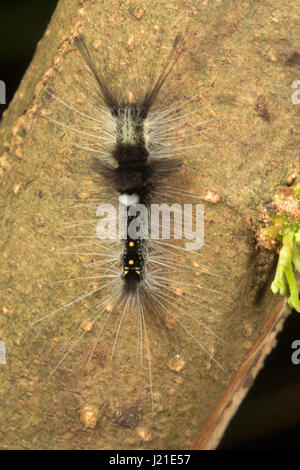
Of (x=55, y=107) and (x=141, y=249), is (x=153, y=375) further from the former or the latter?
(x=55, y=107)

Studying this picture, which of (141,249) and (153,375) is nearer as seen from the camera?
(153,375)

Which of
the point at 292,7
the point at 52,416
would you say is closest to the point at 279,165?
the point at 292,7

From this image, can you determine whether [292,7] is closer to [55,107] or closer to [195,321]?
[55,107]

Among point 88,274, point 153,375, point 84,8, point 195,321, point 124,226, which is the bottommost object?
point 153,375

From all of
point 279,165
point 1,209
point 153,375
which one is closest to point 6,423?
point 153,375

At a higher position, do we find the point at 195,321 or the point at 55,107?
the point at 55,107

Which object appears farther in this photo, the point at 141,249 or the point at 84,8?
the point at 141,249
